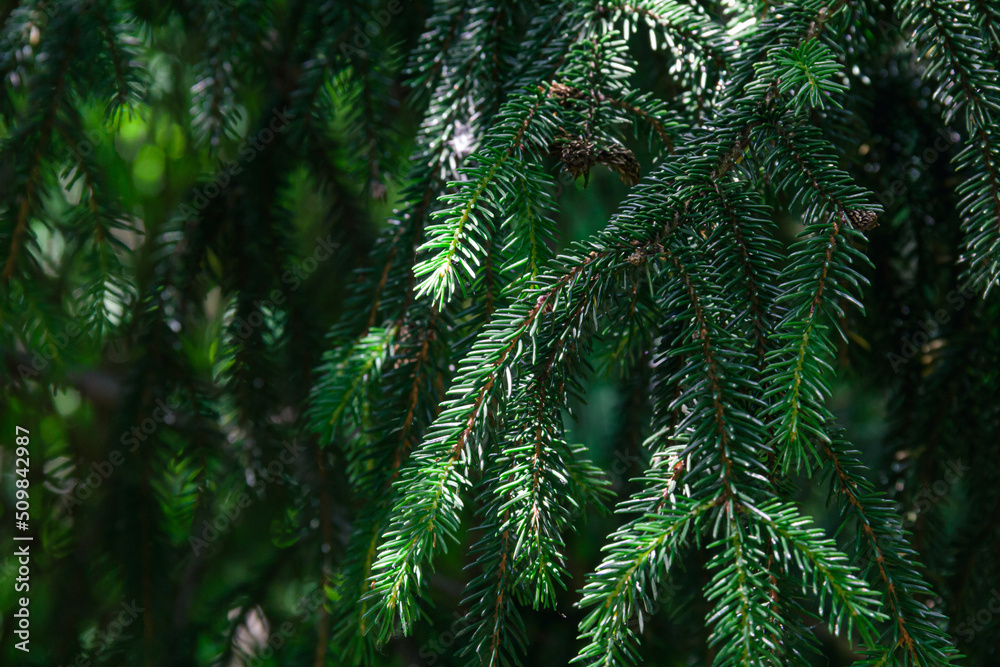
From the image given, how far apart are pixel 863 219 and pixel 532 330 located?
0.33m

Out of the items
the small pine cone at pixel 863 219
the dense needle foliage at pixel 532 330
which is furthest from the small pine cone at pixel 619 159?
the small pine cone at pixel 863 219

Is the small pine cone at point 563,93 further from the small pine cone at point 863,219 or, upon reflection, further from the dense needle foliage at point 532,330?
the small pine cone at point 863,219

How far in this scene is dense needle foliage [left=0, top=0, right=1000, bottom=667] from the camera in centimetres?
59

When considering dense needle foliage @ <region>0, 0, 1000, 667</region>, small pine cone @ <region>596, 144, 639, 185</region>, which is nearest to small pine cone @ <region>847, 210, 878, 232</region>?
dense needle foliage @ <region>0, 0, 1000, 667</region>

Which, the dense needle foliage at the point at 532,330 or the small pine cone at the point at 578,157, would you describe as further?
the small pine cone at the point at 578,157

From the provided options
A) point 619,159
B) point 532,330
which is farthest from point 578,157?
point 532,330

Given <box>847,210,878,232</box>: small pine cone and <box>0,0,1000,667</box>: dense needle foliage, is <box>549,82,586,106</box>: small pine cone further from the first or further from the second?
<box>847,210,878,232</box>: small pine cone

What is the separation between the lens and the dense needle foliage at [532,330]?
59 cm

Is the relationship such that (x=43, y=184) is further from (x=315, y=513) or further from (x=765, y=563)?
(x=765, y=563)

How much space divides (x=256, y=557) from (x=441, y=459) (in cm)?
124

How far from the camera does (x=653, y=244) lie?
2.11 ft

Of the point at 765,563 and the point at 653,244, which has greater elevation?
the point at 653,244

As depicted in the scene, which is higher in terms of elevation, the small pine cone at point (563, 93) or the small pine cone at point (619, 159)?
the small pine cone at point (563, 93)

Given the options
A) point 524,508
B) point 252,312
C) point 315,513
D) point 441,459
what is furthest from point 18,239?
point 524,508
